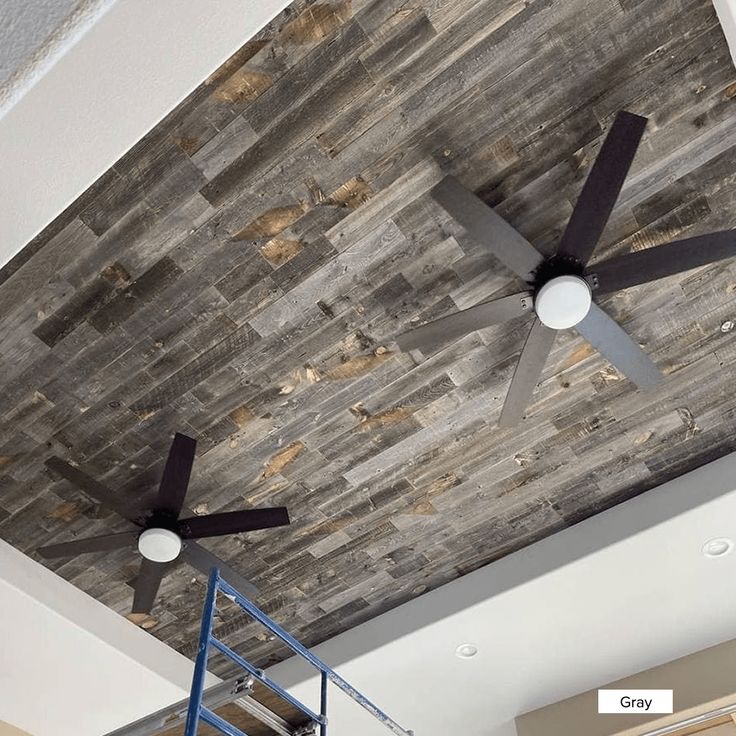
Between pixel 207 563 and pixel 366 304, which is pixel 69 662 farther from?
pixel 366 304

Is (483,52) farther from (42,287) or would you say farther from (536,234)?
(42,287)

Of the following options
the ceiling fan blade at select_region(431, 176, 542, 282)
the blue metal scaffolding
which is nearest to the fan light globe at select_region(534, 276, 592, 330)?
the ceiling fan blade at select_region(431, 176, 542, 282)

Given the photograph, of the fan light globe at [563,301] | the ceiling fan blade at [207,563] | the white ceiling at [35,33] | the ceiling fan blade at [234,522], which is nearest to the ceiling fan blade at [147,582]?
the ceiling fan blade at [207,563]

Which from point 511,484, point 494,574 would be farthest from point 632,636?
point 511,484

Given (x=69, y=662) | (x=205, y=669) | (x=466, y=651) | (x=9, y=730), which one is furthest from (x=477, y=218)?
(x=9, y=730)

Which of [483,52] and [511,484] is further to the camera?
[511,484]

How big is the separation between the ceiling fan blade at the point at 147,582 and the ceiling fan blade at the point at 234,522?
0.74 feet

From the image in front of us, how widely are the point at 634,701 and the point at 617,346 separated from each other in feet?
7.44

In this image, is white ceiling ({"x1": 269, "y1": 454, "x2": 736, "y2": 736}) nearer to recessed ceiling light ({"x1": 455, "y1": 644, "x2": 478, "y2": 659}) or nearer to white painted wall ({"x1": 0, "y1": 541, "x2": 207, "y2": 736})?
recessed ceiling light ({"x1": 455, "y1": 644, "x2": 478, "y2": 659})

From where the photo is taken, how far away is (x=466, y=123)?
2.55 meters

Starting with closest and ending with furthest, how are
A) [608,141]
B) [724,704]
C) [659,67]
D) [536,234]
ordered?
1. [608,141]
2. [659,67]
3. [536,234]
4. [724,704]

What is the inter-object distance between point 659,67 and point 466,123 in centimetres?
→ 61

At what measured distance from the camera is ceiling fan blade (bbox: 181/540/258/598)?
3375 mm

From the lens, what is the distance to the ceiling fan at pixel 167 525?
3143mm
